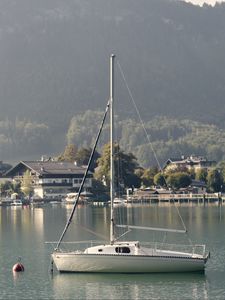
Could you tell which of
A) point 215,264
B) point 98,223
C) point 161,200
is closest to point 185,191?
point 161,200

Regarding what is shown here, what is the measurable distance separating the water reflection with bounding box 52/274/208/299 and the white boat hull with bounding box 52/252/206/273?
0.32 m

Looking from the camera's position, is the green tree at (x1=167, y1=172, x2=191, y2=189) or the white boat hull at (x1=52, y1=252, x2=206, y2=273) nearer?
the white boat hull at (x1=52, y1=252, x2=206, y2=273)

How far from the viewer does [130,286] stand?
49719 mm

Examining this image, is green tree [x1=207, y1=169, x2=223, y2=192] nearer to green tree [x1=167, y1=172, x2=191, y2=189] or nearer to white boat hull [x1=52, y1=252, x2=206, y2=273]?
green tree [x1=167, y1=172, x2=191, y2=189]

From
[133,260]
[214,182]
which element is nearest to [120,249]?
[133,260]

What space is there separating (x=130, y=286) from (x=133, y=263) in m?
1.86

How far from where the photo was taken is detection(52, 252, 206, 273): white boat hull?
168 ft

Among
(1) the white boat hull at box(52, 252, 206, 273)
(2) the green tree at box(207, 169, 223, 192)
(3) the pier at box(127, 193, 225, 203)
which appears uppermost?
(2) the green tree at box(207, 169, 223, 192)

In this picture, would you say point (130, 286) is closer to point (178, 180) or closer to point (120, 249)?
point (120, 249)

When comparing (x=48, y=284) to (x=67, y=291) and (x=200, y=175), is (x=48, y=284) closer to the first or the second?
(x=67, y=291)

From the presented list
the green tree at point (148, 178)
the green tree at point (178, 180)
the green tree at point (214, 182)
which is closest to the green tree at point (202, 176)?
the green tree at point (214, 182)

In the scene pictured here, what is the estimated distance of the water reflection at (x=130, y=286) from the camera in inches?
1870

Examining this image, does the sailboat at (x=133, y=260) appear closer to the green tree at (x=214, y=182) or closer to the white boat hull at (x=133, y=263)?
the white boat hull at (x=133, y=263)

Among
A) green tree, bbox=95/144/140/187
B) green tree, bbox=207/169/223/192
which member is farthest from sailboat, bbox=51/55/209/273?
green tree, bbox=207/169/223/192
